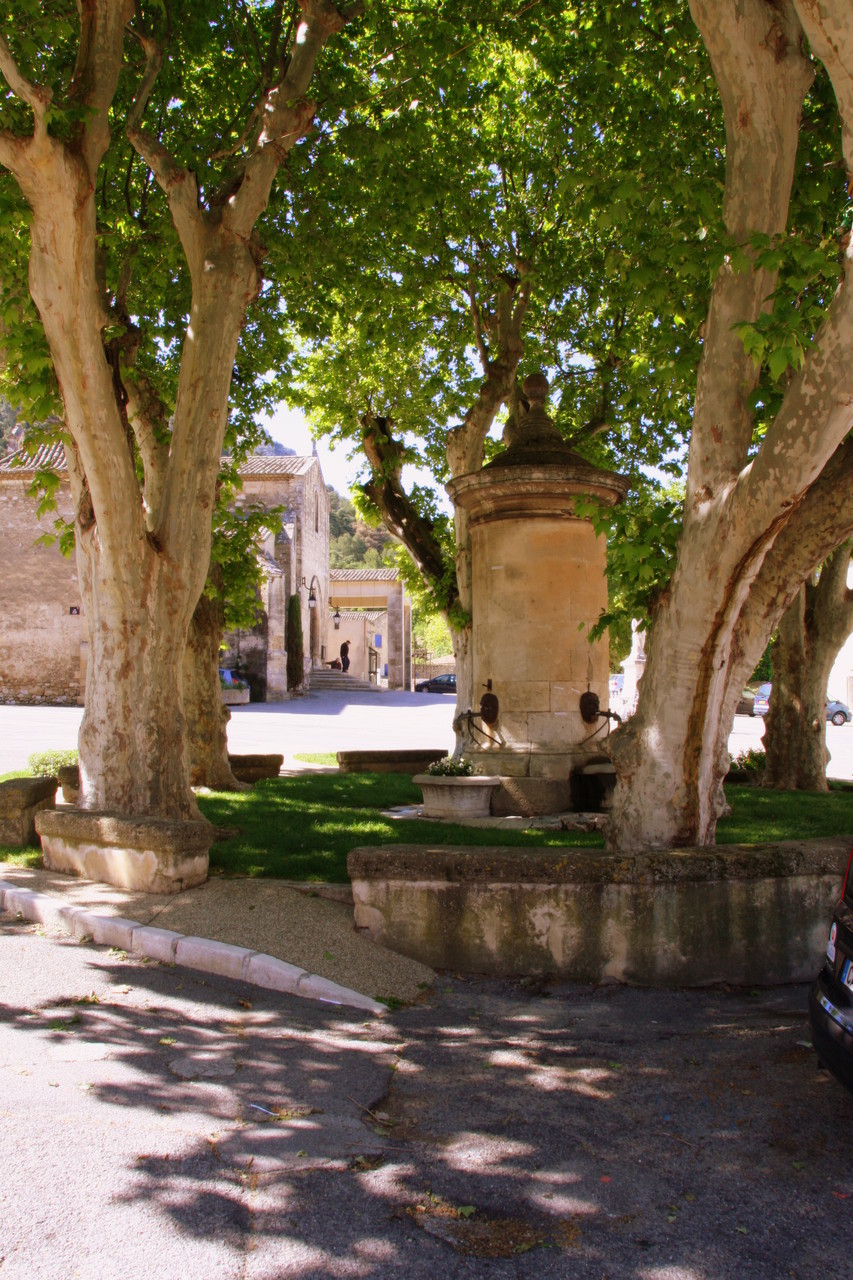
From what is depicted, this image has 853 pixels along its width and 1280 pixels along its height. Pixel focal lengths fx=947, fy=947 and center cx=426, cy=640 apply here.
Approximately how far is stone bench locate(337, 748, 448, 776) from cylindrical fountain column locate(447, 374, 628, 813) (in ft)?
15.2

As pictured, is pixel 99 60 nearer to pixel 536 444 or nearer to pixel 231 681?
pixel 536 444

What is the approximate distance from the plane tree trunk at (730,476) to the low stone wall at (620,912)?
Result: 698mm

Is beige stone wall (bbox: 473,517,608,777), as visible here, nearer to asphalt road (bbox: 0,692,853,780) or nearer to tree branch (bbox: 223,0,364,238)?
tree branch (bbox: 223,0,364,238)

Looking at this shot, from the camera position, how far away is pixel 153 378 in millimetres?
11594

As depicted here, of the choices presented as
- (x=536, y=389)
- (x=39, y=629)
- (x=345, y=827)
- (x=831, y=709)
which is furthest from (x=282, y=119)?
(x=831, y=709)

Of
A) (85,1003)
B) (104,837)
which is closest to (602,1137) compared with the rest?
(85,1003)

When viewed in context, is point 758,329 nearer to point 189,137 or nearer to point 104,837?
point 104,837

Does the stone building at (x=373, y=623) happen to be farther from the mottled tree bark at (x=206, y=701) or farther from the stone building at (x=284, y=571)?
the mottled tree bark at (x=206, y=701)

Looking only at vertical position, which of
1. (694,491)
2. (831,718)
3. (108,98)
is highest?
(108,98)

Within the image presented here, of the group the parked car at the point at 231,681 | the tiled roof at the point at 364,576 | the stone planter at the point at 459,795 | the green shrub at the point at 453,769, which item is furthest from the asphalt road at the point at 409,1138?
the tiled roof at the point at 364,576

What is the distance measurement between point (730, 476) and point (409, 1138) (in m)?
4.06

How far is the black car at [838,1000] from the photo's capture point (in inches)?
136

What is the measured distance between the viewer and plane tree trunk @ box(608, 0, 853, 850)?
5.25 metres

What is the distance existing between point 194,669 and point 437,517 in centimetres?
579
